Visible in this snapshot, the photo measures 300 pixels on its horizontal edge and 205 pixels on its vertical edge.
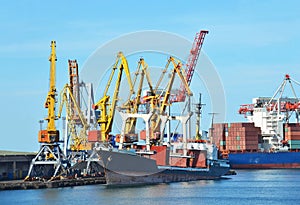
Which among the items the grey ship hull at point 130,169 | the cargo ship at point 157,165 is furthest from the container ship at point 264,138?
the grey ship hull at point 130,169

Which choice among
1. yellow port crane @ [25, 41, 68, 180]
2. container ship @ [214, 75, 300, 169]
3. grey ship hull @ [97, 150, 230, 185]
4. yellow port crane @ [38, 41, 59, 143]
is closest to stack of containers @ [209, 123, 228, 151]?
container ship @ [214, 75, 300, 169]

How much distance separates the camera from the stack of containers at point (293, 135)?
99.6 meters

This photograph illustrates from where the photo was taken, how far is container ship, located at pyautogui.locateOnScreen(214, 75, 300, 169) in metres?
97.9

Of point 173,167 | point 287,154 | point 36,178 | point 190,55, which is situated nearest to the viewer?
point 36,178

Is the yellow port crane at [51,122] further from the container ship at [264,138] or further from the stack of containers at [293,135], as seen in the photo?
the stack of containers at [293,135]

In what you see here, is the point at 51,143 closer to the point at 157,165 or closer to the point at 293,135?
the point at 157,165

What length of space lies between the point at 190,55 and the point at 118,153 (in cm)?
2985

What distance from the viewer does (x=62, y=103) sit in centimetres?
7862

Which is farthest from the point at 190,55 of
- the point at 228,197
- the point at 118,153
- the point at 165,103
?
the point at 228,197

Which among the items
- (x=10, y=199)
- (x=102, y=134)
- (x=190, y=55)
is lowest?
(x=10, y=199)

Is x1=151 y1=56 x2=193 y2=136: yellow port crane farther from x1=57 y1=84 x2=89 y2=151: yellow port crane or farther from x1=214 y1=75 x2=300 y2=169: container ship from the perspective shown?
x1=214 y1=75 x2=300 y2=169: container ship

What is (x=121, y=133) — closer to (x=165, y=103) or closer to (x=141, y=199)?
(x=165, y=103)

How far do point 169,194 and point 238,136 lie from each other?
45492mm

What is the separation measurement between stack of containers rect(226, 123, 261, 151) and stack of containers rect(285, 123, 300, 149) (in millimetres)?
4517
